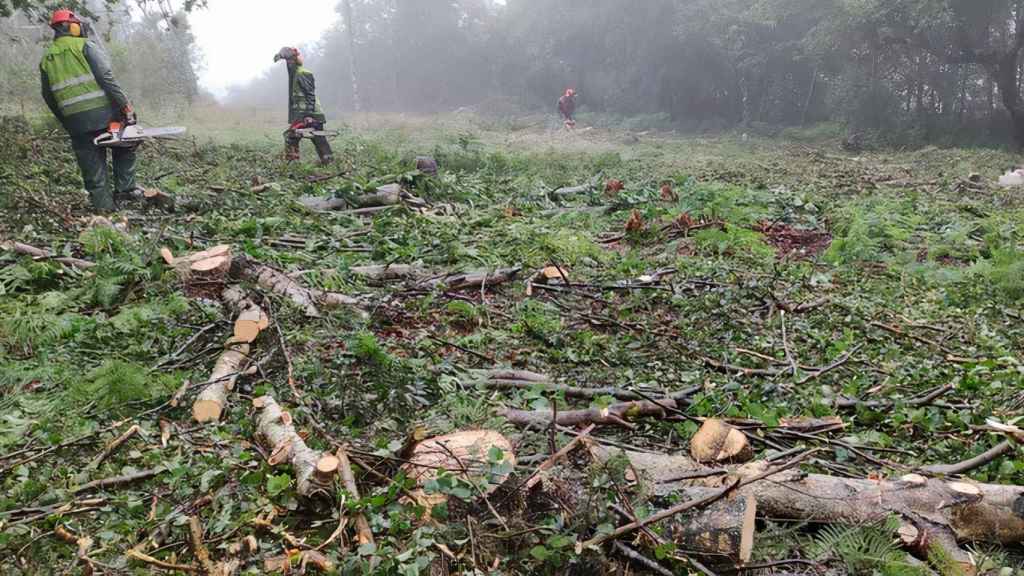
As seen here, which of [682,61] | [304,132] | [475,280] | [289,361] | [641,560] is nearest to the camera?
[641,560]

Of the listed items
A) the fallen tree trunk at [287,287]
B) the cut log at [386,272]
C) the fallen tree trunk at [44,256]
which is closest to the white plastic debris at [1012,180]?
the cut log at [386,272]

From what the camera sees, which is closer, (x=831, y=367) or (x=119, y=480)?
(x=119, y=480)

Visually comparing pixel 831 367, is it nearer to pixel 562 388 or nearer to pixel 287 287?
pixel 562 388

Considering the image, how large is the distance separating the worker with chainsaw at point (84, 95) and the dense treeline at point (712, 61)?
1704cm

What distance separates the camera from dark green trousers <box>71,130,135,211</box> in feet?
22.1

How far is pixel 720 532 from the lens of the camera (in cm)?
215

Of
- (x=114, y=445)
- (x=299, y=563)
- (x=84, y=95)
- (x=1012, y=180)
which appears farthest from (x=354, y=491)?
(x=1012, y=180)

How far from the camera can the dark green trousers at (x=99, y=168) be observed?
22.1 ft

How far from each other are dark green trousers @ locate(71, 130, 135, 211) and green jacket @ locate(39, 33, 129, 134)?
0.15m

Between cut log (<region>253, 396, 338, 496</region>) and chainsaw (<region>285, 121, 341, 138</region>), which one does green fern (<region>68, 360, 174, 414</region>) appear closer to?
cut log (<region>253, 396, 338, 496</region>)

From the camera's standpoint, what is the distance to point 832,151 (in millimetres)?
16703

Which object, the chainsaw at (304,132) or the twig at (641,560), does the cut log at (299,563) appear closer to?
the twig at (641,560)

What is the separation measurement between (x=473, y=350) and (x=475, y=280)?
4.14ft

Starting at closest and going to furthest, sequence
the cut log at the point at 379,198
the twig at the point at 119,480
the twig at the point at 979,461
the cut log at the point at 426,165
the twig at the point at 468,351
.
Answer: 1. the twig at the point at 119,480
2. the twig at the point at 979,461
3. the twig at the point at 468,351
4. the cut log at the point at 379,198
5. the cut log at the point at 426,165
